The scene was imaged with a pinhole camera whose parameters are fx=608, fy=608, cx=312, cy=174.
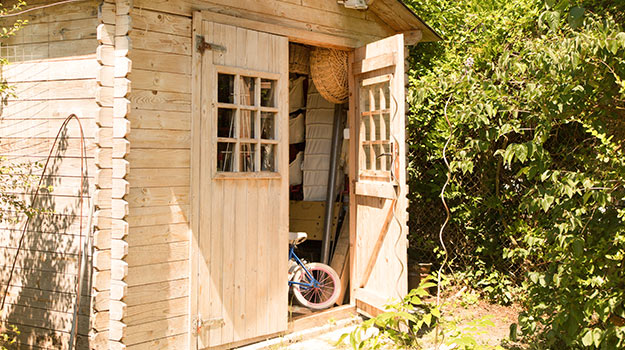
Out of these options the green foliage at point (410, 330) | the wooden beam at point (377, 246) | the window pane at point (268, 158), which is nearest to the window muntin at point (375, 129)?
the wooden beam at point (377, 246)

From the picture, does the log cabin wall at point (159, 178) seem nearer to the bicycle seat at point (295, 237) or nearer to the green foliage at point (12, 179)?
the green foliage at point (12, 179)

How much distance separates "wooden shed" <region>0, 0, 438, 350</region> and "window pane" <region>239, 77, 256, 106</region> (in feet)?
0.04

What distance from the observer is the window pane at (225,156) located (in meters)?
4.76

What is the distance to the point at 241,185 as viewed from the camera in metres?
4.88

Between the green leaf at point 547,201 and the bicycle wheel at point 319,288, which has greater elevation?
the green leaf at point 547,201

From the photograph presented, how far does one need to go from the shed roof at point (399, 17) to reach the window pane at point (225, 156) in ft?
6.70

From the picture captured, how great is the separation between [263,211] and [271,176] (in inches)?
11.7

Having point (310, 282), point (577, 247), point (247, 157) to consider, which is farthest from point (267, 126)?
point (577, 247)

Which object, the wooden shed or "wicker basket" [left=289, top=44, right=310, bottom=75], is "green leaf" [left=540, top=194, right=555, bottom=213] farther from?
"wicker basket" [left=289, top=44, right=310, bottom=75]

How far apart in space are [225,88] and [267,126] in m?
0.51

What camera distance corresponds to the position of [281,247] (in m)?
5.16

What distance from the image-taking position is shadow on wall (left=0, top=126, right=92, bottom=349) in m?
4.42

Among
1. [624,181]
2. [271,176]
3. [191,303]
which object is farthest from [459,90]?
[191,303]

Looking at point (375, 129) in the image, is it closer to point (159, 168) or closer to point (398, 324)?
point (398, 324)
